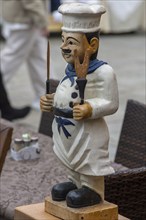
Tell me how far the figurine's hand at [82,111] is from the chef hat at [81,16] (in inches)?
9.7

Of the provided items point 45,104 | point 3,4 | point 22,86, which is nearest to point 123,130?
point 45,104

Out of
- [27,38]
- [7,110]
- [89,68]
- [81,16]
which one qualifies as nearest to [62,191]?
[89,68]

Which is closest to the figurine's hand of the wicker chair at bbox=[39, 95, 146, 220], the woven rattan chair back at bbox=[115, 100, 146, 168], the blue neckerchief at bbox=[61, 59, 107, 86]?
the blue neckerchief at bbox=[61, 59, 107, 86]

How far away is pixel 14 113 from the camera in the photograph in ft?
22.9

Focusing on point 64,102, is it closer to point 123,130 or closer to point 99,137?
point 99,137

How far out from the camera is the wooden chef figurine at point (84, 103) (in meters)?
2.67

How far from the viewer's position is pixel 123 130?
14.5 ft

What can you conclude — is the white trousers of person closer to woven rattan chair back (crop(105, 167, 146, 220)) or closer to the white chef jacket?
woven rattan chair back (crop(105, 167, 146, 220))

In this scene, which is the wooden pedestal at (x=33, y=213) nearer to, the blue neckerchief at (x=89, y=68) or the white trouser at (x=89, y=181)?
the white trouser at (x=89, y=181)

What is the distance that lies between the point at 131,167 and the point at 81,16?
1827 millimetres

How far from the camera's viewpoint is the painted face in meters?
2.68

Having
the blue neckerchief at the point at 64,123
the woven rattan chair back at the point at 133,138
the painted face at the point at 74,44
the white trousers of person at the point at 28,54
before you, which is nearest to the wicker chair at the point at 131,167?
the woven rattan chair back at the point at 133,138

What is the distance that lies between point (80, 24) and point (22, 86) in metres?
6.70

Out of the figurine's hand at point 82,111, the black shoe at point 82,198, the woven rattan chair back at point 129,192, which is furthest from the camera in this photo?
the woven rattan chair back at point 129,192
